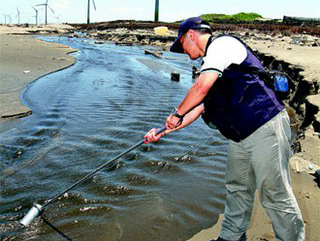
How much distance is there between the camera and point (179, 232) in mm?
3227

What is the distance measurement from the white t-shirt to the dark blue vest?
0.06m

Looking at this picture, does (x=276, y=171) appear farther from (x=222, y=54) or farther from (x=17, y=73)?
(x=17, y=73)

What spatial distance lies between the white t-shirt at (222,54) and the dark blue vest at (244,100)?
0.06 m

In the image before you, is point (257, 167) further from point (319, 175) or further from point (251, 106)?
point (319, 175)

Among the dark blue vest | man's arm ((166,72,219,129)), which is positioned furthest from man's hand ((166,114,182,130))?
the dark blue vest

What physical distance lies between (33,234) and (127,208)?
103 centimetres

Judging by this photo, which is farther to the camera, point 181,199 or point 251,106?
point 181,199

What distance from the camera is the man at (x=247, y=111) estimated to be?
232 centimetres

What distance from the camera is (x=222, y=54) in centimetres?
227

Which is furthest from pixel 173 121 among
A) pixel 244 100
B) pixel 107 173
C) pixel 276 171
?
pixel 107 173

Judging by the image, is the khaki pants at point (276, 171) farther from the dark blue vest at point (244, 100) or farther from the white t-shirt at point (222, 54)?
the white t-shirt at point (222, 54)

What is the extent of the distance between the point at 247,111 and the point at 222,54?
18.7 inches

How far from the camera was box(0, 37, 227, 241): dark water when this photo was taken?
3.32 m

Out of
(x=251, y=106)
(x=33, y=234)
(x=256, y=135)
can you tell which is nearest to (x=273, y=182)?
(x=256, y=135)
